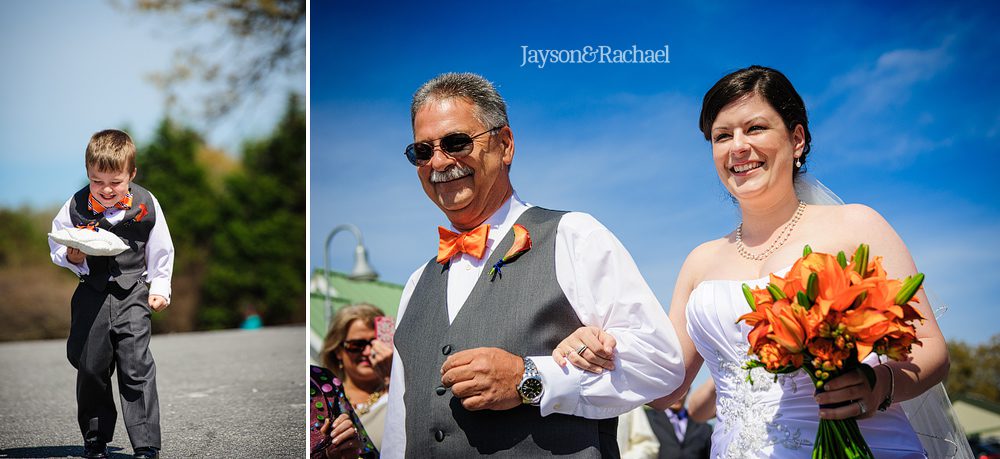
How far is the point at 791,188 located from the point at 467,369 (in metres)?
1.35

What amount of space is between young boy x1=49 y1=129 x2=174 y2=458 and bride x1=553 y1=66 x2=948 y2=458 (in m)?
1.84

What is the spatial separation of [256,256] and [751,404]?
13660 millimetres

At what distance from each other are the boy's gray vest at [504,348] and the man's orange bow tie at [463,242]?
0.07 meters

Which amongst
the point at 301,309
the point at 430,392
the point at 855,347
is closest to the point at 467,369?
the point at 430,392

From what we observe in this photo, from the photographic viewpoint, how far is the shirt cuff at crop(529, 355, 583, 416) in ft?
9.67

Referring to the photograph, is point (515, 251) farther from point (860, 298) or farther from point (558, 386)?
point (860, 298)

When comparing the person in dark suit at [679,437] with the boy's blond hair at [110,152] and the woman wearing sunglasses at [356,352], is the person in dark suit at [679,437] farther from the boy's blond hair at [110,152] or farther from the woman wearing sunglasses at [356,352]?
the boy's blond hair at [110,152]

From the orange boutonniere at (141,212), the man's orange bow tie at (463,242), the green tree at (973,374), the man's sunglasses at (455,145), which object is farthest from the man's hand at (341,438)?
the green tree at (973,374)

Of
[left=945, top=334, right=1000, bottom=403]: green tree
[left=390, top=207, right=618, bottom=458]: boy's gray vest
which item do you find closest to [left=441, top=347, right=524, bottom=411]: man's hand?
[left=390, top=207, right=618, bottom=458]: boy's gray vest

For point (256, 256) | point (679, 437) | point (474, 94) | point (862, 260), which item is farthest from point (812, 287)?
point (256, 256)

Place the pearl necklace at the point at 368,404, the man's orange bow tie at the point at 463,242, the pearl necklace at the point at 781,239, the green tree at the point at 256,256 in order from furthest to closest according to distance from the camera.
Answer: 1. the green tree at the point at 256,256
2. the pearl necklace at the point at 368,404
3. the man's orange bow tie at the point at 463,242
4. the pearl necklace at the point at 781,239

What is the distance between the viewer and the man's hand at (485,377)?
297 centimetres

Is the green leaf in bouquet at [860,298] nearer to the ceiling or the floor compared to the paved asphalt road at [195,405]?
nearer to the ceiling

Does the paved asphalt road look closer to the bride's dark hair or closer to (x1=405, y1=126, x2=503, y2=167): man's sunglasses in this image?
(x1=405, y1=126, x2=503, y2=167): man's sunglasses
